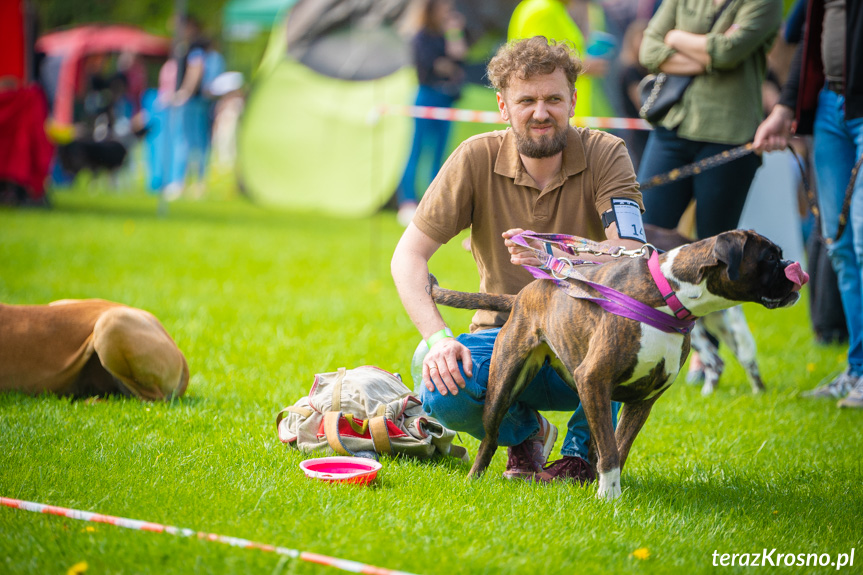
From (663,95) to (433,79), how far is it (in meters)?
8.23

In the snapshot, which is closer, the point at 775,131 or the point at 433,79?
the point at 775,131

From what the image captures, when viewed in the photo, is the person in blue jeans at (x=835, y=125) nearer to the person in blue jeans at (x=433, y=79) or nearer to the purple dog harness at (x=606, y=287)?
the purple dog harness at (x=606, y=287)

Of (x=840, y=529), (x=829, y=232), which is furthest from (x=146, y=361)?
(x=829, y=232)

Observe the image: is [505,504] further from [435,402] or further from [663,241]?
[663,241]

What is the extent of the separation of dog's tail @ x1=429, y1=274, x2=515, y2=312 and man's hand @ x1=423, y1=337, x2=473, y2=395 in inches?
5.4

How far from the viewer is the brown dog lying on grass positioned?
421 centimetres

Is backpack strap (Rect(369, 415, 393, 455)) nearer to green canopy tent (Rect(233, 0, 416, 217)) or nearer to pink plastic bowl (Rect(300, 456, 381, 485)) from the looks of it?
pink plastic bowl (Rect(300, 456, 381, 485))

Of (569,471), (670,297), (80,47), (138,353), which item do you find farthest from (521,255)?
(80,47)

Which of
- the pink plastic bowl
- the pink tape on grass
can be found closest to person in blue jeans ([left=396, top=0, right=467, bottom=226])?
the pink plastic bowl

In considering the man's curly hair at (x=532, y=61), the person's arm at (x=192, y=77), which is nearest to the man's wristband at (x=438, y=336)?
the man's curly hair at (x=532, y=61)

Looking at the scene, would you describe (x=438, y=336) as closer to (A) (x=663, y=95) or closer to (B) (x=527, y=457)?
(B) (x=527, y=457)

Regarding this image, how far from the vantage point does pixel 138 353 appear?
4219mm

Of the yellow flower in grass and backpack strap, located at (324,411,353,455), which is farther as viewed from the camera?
backpack strap, located at (324,411,353,455)

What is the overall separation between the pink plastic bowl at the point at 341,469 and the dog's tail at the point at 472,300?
667 millimetres
